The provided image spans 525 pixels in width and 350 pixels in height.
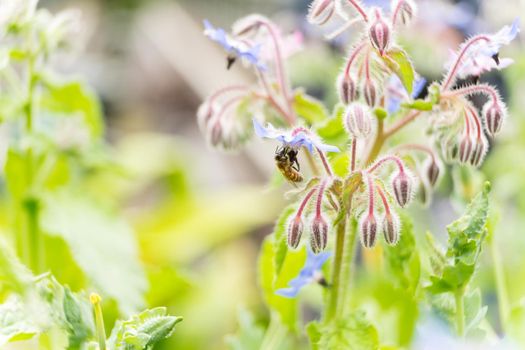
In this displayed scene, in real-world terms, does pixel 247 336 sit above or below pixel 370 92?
below

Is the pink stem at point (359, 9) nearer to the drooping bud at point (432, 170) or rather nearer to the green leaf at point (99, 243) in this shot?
the drooping bud at point (432, 170)

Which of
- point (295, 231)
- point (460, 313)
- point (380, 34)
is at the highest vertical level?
point (380, 34)

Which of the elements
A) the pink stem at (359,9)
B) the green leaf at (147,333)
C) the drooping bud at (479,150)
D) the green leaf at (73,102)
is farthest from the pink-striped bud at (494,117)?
the green leaf at (73,102)

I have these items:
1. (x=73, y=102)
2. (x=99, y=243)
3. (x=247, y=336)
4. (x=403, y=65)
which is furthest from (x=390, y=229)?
(x=73, y=102)

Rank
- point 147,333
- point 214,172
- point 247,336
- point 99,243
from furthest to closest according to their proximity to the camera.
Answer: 1. point 214,172
2. point 99,243
3. point 247,336
4. point 147,333

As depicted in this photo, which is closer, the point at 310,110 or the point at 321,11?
the point at 321,11

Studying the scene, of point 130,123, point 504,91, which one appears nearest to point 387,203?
point 504,91

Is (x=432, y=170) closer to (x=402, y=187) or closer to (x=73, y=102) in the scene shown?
(x=402, y=187)
